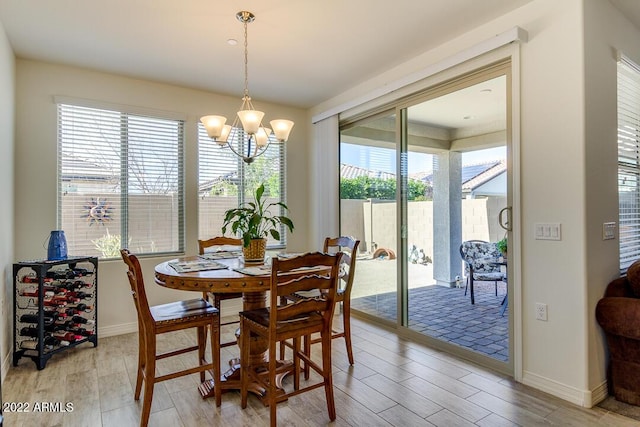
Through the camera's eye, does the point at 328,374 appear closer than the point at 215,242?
Yes

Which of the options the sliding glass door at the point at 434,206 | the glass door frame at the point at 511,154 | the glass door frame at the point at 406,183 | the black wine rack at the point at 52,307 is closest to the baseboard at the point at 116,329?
the black wine rack at the point at 52,307

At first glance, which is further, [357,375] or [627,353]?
[357,375]

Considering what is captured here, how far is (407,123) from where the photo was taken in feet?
11.5

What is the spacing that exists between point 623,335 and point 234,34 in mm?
3352

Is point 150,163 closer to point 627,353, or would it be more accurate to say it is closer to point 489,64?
point 489,64

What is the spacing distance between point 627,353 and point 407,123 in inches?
94.8

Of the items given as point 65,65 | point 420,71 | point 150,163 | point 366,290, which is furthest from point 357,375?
point 65,65

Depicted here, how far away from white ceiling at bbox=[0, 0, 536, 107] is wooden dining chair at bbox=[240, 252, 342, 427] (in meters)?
1.77

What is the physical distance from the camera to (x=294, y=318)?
2.12 m

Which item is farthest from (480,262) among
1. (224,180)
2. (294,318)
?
(224,180)

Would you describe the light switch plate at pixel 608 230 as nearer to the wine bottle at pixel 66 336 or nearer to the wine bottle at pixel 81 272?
the wine bottle at pixel 81 272

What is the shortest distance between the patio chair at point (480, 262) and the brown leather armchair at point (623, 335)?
0.64 meters

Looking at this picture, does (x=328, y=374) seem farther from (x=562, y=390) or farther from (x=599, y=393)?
(x=599, y=393)

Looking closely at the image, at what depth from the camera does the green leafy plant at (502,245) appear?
268 centimetres
